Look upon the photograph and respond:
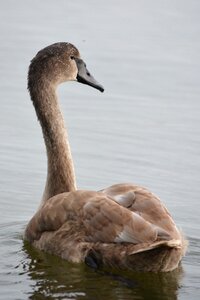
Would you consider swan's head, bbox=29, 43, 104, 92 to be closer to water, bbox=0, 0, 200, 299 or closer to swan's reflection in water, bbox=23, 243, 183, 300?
water, bbox=0, 0, 200, 299

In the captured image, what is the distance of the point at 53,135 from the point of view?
1261 cm

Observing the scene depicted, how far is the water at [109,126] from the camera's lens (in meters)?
10.4

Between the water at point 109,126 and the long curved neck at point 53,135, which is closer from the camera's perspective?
the water at point 109,126

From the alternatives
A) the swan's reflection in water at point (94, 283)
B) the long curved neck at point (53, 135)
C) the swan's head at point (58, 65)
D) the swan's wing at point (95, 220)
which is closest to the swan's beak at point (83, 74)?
the swan's head at point (58, 65)

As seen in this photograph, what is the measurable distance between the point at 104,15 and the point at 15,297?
504 inches

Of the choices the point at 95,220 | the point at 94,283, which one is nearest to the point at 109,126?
the point at 95,220

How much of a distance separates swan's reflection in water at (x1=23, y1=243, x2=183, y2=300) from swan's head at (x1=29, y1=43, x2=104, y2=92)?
103 inches

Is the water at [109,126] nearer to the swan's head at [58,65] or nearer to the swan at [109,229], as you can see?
the swan at [109,229]

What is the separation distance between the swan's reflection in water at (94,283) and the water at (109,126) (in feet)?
0.04

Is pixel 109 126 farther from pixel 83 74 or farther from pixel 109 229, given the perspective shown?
pixel 109 229

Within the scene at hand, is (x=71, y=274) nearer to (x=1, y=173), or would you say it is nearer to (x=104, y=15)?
(x=1, y=173)

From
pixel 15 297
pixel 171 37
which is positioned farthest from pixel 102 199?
pixel 171 37

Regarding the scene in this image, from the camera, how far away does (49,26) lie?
2020 cm

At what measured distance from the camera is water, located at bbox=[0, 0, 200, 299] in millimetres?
10422
